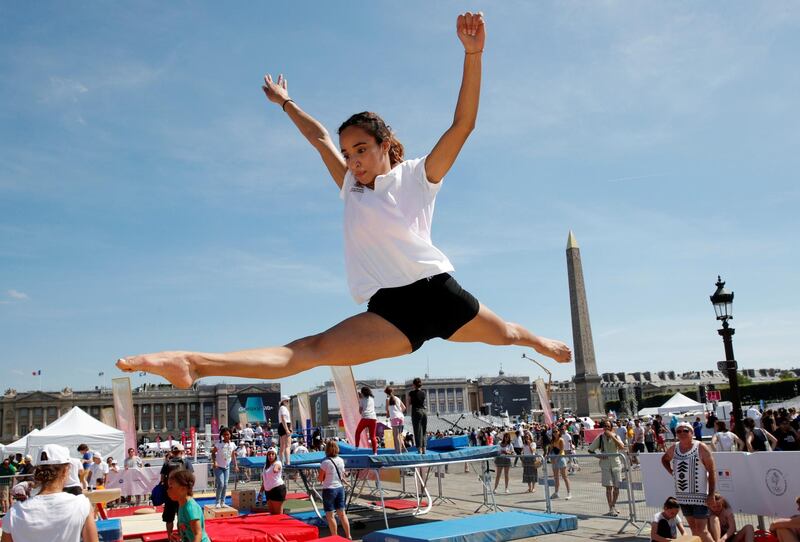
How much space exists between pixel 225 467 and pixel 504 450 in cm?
937

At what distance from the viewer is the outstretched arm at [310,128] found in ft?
12.3

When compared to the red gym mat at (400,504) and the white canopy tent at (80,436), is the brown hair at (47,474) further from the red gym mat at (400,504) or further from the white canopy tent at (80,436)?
the white canopy tent at (80,436)

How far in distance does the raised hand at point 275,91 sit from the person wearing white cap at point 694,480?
255 inches

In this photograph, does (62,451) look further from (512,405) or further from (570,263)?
(512,405)

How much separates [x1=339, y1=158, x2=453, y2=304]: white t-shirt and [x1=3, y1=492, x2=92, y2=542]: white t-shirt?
10.4 feet

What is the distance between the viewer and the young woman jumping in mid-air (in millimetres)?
2986

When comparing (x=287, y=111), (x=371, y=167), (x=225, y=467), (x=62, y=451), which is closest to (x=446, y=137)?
(x=371, y=167)

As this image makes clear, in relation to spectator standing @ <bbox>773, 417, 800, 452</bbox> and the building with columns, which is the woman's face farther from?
the building with columns

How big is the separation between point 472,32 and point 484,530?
6435 mm

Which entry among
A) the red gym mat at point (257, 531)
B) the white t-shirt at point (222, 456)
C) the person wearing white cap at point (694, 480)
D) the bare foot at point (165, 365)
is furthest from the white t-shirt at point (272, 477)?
the bare foot at point (165, 365)

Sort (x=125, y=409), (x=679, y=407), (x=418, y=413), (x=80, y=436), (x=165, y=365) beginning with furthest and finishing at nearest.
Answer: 1. (x=679, y=407)
2. (x=125, y=409)
3. (x=80, y=436)
4. (x=418, y=413)
5. (x=165, y=365)

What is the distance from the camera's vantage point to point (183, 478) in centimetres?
671

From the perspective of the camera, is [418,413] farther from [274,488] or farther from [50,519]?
[50,519]

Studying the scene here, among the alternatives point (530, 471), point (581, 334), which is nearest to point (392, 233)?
point (530, 471)
